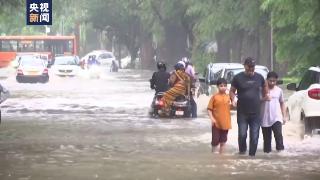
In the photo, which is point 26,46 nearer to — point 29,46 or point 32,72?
point 29,46

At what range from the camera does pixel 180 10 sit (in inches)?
2143

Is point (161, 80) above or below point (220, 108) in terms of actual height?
above

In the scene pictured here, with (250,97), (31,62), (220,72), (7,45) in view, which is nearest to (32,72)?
(31,62)

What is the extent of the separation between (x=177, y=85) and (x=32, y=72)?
25.4 m

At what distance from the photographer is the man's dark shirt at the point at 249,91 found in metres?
13.0

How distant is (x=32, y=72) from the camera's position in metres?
45.2

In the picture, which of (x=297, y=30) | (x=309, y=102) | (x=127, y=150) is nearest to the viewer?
(x=127, y=150)

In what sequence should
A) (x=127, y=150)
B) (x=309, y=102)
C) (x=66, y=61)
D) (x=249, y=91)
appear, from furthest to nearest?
(x=66, y=61), (x=309, y=102), (x=127, y=150), (x=249, y=91)

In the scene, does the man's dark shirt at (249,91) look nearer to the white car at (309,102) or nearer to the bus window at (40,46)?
the white car at (309,102)

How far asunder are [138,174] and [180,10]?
43.8 metres

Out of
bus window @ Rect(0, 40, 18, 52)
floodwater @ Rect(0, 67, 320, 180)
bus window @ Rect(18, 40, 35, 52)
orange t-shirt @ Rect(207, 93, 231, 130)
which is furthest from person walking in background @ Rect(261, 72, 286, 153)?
bus window @ Rect(0, 40, 18, 52)

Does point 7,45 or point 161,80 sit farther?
point 7,45

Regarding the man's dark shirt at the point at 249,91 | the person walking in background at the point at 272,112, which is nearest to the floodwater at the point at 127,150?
the person walking in background at the point at 272,112

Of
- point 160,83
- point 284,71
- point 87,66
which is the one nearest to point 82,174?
point 160,83
